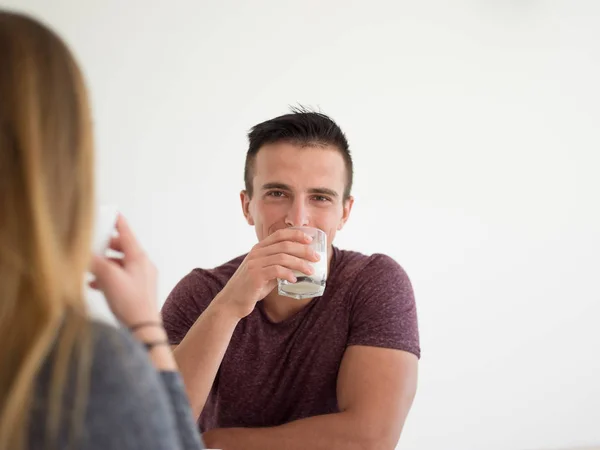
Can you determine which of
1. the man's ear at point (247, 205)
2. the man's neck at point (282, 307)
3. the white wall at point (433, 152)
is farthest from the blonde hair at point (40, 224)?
the white wall at point (433, 152)

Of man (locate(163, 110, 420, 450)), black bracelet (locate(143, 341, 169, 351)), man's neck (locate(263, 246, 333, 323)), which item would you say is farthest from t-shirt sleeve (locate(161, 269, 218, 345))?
black bracelet (locate(143, 341, 169, 351))

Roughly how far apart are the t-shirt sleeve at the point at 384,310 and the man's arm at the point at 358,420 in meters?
0.03

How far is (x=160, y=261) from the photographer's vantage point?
3.19 m

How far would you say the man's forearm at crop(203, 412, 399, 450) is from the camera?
142 centimetres

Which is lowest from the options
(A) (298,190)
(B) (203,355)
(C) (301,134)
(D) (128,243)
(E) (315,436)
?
(E) (315,436)

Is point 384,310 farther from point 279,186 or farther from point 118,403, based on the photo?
point 118,403

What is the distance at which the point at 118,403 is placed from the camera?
1.93 feet

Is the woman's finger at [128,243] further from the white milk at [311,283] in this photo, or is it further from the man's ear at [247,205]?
the man's ear at [247,205]

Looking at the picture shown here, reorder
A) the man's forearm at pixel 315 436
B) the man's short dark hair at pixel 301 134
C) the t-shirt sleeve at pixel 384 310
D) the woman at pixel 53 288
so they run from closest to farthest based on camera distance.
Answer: the woman at pixel 53 288 → the man's forearm at pixel 315 436 → the t-shirt sleeve at pixel 384 310 → the man's short dark hair at pixel 301 134

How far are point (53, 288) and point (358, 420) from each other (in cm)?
95

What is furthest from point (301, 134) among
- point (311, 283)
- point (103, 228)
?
point (103, 228)

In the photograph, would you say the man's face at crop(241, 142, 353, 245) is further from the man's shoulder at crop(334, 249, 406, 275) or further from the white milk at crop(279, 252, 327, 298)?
the white milk at crop(279, 252, 327, 298)

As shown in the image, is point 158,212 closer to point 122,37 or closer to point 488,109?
point 122,37

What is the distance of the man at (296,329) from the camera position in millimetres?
1470
